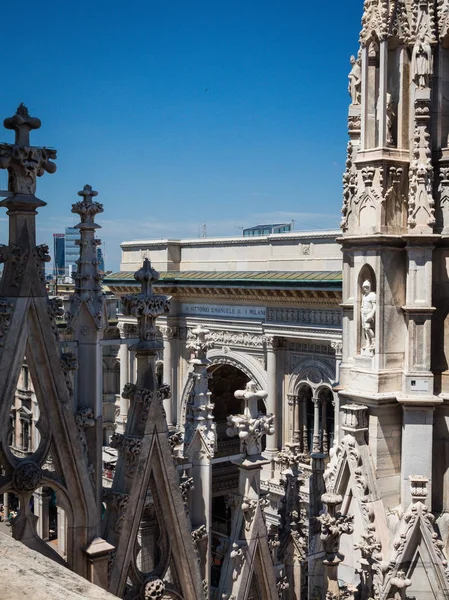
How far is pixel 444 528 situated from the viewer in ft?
24.6

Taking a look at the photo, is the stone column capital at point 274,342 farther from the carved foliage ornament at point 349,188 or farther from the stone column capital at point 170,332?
the carved foliage ornament at point 349,188

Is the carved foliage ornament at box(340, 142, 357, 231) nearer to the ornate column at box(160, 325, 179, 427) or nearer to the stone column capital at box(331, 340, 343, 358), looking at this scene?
the stone column capital at box(331, 340, 343, 358)

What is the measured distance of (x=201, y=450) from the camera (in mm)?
6785

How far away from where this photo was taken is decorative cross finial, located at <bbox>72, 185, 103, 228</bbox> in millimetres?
6297

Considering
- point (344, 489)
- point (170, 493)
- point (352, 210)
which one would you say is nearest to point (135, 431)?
point (170, 493)

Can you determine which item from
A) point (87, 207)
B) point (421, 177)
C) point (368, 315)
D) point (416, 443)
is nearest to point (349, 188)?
point (421, 177)

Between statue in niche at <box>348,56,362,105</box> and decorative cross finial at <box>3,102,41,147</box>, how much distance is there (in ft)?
11.9

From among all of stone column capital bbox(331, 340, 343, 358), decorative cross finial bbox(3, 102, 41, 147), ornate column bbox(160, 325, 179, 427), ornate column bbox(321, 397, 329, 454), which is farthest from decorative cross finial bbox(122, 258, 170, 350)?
ornate column bbox(160, 325, 179, 427)

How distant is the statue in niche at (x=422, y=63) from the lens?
7453 mm

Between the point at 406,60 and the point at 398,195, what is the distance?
1.25 meters

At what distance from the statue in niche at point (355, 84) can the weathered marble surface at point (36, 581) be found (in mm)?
6085

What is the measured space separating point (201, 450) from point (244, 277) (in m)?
35.3

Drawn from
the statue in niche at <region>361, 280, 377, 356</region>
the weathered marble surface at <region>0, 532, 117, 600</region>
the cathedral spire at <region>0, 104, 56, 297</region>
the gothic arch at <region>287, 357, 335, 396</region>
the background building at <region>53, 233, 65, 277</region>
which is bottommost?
the gothic arch at <region>287, 357, 335, 396</region>

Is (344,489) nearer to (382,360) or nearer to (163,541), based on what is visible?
(382,360)
